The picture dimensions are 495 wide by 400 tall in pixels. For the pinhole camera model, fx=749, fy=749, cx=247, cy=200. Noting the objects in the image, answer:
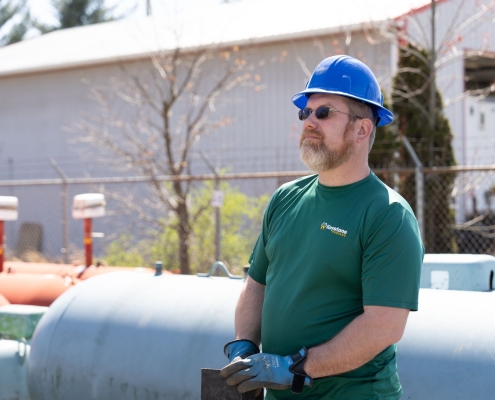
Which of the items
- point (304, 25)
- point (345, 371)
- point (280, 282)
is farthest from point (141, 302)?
point (304, 25)

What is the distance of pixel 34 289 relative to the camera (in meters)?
6.92

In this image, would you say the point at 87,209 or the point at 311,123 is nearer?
the point at 311,123

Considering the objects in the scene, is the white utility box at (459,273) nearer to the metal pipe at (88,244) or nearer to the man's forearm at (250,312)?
the man's forearm at (250,312)

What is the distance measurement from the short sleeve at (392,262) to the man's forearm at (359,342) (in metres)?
0.04

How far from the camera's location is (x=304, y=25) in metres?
14.4

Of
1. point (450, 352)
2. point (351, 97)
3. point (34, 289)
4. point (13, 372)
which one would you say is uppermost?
point (351, 97)

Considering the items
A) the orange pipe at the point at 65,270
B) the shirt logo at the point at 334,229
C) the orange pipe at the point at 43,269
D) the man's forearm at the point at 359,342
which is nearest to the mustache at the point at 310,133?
the shirt logo at the point at 334,229

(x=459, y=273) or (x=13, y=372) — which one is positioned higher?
(x=459, y=273)

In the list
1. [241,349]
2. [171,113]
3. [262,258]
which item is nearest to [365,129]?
[262,258]

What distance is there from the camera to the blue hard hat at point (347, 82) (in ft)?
8.52

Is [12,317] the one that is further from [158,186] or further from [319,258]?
[158,186]

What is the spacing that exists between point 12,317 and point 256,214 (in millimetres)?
7659

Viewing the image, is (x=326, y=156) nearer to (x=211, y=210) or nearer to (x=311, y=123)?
(x=311, y=123)

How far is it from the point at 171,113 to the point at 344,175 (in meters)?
14.3
